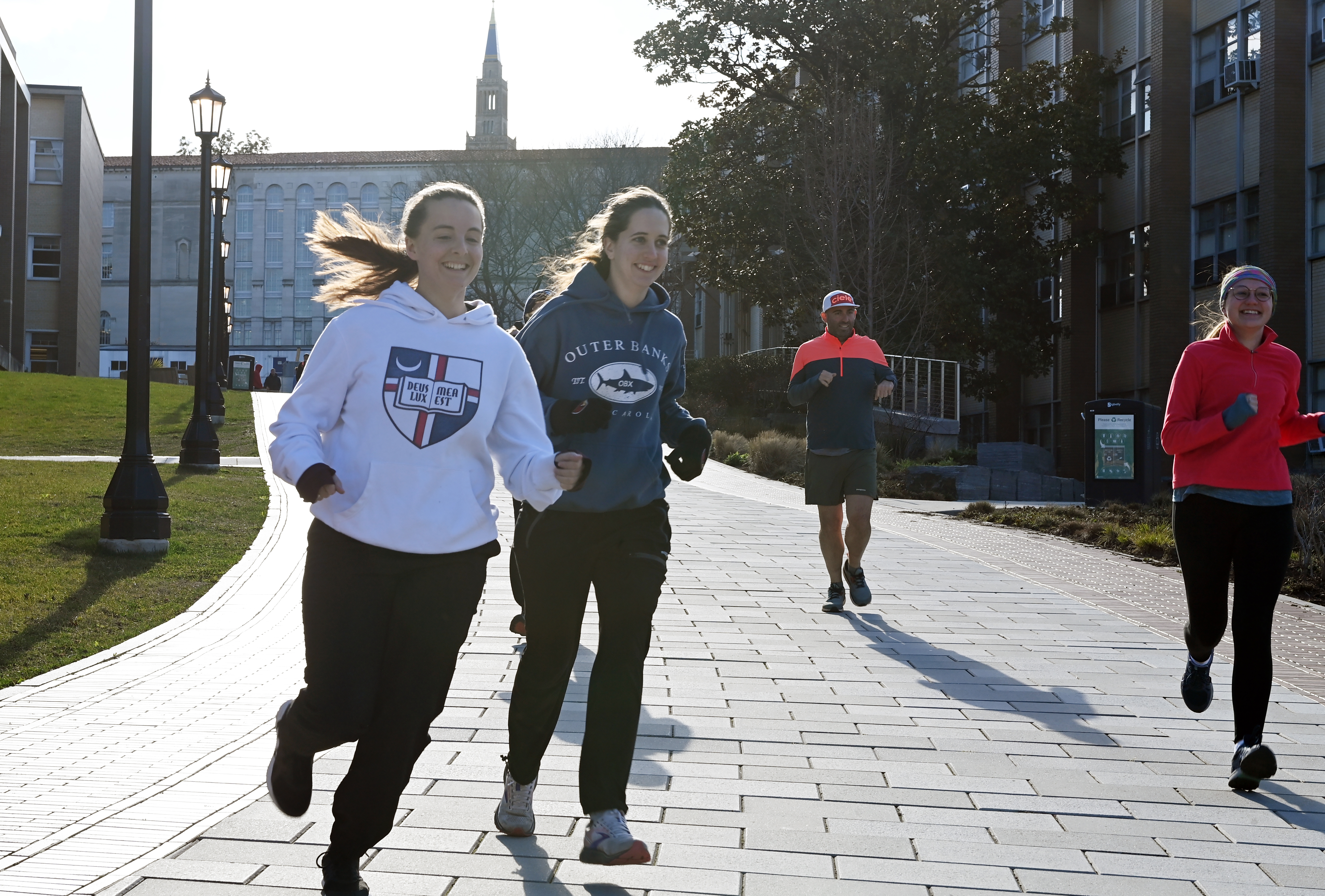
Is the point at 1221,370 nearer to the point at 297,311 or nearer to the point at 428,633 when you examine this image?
the point at 428,633

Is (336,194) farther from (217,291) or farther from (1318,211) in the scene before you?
(1318,211)

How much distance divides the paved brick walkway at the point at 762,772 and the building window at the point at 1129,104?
23138 millimetres

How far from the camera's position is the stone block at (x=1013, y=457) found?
92.6 ft

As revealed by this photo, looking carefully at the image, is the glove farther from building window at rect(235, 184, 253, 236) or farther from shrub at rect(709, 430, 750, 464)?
building window at rect(235, 184, 253, 236)

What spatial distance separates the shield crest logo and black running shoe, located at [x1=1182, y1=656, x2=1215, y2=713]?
3.31 m

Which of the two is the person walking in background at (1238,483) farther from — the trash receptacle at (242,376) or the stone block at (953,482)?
the trash receptacle at (242,376)

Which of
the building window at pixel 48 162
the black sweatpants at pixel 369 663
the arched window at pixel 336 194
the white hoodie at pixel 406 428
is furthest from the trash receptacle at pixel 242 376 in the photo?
the black sweatpants at pixel 369 663

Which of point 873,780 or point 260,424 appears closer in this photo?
point 873,780

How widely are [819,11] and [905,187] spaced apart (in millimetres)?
5042

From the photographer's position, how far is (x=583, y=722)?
566 centimetres

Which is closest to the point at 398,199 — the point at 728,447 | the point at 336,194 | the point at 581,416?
the point at 336,194

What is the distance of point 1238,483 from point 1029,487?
A: 1774cm

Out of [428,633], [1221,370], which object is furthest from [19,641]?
[1221,370]

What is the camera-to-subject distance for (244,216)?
310ft
